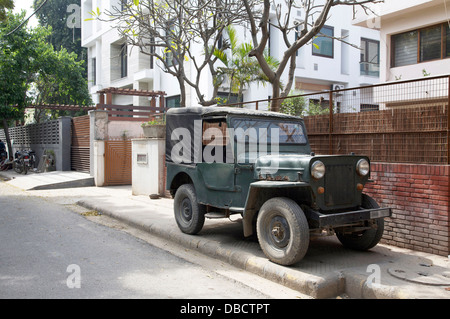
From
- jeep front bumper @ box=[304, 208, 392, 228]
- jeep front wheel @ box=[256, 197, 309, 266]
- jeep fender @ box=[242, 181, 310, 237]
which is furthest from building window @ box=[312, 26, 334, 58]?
jeep front wheel @ box=[256, 197, 309, 266]

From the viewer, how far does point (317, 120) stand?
26.2 ft

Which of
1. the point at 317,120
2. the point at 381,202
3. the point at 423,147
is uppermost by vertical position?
the point at 317,120

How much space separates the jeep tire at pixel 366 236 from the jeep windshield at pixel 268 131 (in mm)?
1591

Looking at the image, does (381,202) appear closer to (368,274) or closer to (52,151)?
(368,274)

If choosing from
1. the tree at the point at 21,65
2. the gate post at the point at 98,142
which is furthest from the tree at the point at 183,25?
the tree at the point at 21,65

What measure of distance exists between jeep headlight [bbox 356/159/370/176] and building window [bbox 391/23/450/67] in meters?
8.84

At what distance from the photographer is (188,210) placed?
7109 mm

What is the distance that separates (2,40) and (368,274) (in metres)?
20.7

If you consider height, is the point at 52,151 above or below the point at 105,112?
below

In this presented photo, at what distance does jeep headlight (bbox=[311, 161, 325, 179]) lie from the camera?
5.05 meters

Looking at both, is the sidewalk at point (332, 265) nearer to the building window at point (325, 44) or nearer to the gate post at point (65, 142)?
the gate post at point (65, 142)

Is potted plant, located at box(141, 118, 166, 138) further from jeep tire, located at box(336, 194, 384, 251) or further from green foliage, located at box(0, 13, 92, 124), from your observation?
green foliage, located at box(0, 13, 92, 124)
